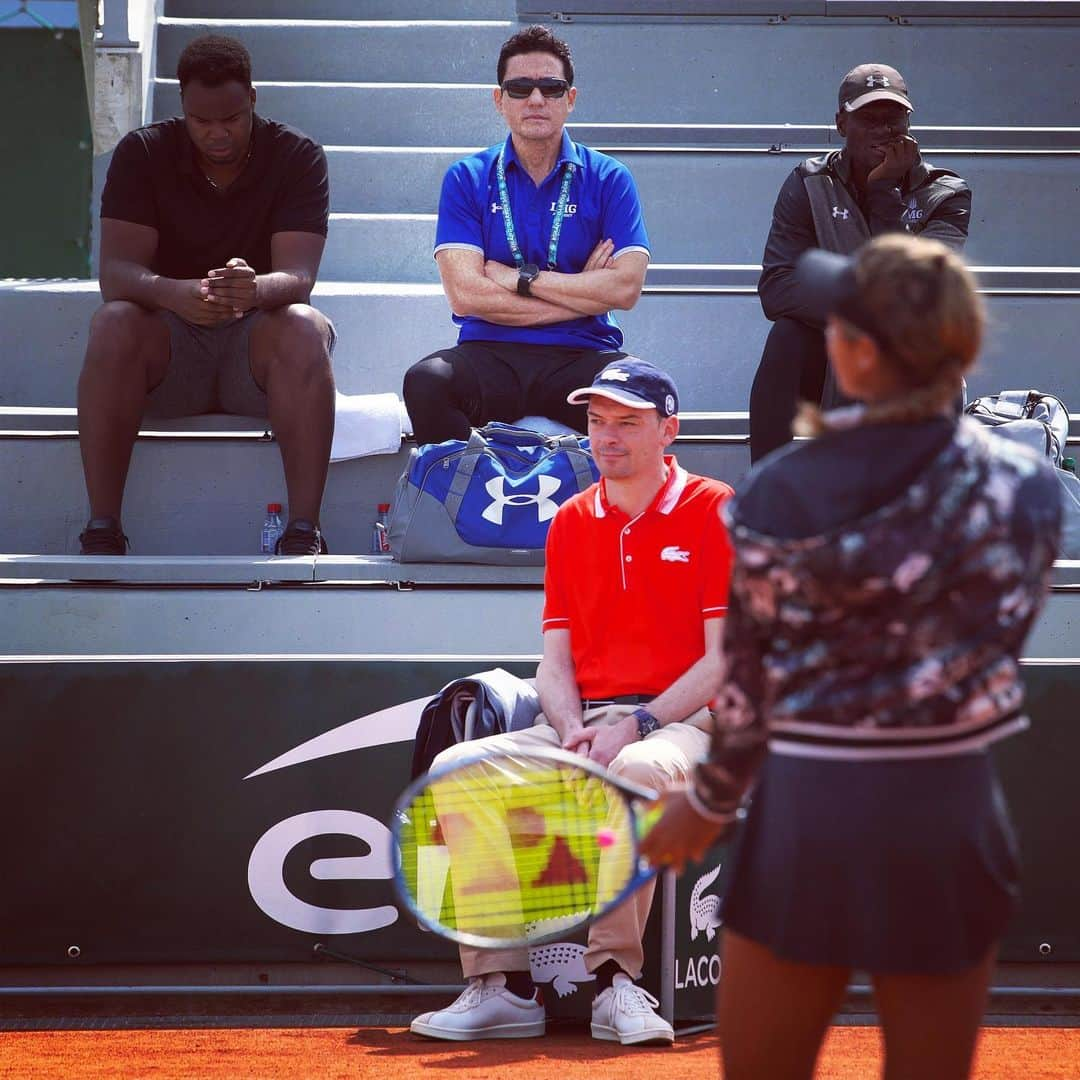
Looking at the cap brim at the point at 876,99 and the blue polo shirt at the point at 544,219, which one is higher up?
the cap brim at the point at 876,99

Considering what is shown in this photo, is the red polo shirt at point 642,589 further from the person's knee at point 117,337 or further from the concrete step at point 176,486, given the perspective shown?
the person's knee at point 117,337

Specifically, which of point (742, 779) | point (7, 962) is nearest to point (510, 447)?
point (7, 962)

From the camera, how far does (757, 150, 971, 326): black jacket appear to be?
16.9 feet

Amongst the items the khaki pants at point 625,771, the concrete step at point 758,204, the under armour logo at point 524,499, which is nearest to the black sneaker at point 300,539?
the under armour logo at point 524,499

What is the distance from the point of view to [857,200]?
5223 mm

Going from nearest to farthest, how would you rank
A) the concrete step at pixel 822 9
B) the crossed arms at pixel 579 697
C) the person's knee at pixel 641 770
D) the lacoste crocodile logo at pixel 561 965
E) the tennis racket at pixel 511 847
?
the tennis racket at pixel 511 847, the person's knee at pixel 641 770, the crossed arms at pixel 579 697, the lacoste crocodile logo at pixel 561 965, the concrete step at pixel 822 9

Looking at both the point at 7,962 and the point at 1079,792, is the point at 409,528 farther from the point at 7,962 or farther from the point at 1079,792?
the point at 1079,792

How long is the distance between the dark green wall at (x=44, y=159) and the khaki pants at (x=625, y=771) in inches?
247

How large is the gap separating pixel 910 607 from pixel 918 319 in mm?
327

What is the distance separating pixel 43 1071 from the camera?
351cm

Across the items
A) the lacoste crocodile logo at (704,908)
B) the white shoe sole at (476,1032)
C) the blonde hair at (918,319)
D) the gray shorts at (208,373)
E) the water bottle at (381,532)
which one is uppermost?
the blonde hair at (918,319)

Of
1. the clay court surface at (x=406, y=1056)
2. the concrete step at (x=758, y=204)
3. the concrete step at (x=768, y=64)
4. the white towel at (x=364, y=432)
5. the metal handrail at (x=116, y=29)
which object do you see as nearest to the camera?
the clay court surface at (x=406, y=1056)

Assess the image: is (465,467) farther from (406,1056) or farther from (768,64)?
(768,64)

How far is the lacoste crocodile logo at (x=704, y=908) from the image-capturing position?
3.90m
